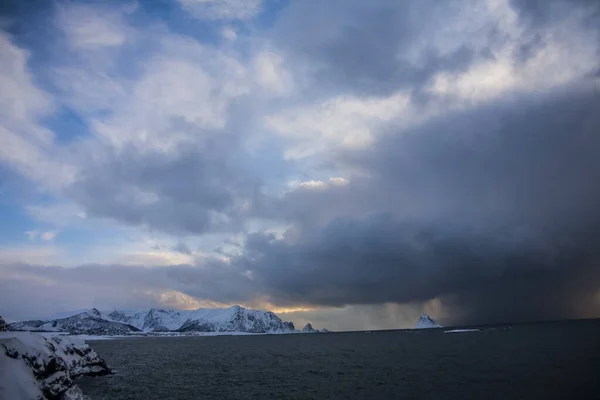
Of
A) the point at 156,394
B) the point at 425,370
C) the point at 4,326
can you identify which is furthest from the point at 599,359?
the point at 4,326

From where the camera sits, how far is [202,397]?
156ft

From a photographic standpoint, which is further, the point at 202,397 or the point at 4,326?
the point at 202,397

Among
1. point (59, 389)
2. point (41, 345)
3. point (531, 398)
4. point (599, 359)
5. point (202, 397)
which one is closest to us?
point (59, 389)

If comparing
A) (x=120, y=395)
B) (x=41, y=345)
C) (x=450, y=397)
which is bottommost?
(x=120, y=395)

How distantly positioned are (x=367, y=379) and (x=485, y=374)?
18278 mm

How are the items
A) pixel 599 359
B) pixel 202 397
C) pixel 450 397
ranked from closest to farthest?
pixel 450 397 → pixel 202 397 → pixel 599 359

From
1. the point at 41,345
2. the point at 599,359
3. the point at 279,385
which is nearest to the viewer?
the point at 41,345

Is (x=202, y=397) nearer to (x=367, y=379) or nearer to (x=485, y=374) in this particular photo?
(x=367, y=379)

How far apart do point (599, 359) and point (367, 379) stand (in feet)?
141

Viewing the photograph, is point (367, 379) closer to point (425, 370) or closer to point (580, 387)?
point (425, 370)

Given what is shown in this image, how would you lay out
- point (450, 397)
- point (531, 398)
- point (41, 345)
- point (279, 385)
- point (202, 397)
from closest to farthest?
1. point (41, 345)
2. point (531, 398)
3. point (450, 397)
4. point (202, 397)
5. point (279, 385)

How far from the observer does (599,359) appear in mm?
64438

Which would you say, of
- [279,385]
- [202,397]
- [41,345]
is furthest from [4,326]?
[279,385]

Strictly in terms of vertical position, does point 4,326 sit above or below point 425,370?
above
